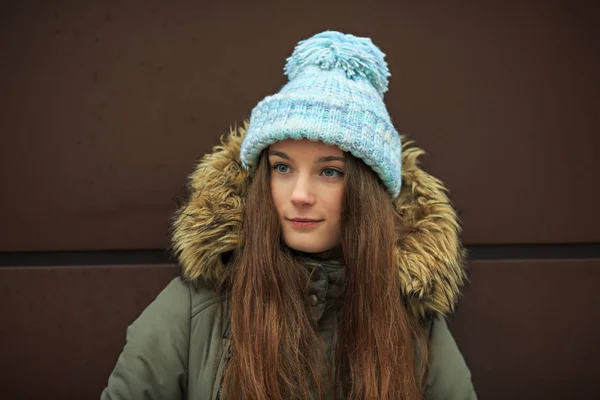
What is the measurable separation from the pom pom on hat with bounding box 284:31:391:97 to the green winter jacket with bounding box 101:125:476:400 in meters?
0.34

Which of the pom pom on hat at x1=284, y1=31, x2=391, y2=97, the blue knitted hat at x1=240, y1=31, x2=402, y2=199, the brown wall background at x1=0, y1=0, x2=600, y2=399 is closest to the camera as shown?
the blue knitted hat at x1=240, y1=31, x2=402, y2=199

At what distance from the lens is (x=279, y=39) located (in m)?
1.66

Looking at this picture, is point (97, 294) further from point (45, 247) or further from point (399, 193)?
point (399, 193)

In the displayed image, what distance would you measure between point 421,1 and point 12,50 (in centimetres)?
125

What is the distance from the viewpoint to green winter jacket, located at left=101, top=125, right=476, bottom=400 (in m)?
1.26

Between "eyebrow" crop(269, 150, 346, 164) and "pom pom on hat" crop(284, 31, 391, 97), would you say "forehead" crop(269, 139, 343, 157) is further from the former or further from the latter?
"pom pom on hat" crop(284, 31, 391, 97)

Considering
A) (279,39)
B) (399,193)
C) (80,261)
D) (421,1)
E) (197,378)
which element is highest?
(421,1)

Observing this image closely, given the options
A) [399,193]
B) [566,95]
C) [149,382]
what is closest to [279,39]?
[399,193]

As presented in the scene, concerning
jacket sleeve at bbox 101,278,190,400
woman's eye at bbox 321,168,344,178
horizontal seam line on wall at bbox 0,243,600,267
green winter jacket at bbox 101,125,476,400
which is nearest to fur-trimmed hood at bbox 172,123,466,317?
green winter jacket at bbox 101,125,476,400

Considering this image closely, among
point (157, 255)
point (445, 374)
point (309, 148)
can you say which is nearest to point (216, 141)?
point (157, 255)

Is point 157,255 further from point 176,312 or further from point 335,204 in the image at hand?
point 335,204

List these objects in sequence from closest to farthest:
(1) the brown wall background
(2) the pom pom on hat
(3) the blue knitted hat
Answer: (3) the blue knitted hat → (2) the pom pom on hat → (1) the brown wall background

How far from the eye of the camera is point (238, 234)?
133 centimetres

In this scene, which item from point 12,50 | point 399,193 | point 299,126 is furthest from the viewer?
point 12,50
